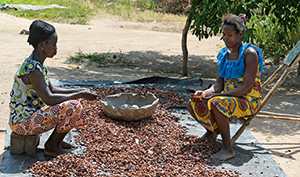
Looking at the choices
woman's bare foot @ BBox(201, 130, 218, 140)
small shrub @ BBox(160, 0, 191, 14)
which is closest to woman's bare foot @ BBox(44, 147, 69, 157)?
woman's bare foot @ BBox(201, 130, 218, 140)

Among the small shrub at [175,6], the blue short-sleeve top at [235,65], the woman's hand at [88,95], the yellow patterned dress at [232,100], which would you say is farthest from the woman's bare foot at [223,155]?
the small shrub at [175,6]

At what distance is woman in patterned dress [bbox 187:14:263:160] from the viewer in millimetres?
3027

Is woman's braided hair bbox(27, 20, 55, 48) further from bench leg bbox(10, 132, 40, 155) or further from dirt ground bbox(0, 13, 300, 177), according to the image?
dirt ground bbox(0, 13, 300, 177)

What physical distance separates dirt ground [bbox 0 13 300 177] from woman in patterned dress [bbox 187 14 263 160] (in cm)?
74

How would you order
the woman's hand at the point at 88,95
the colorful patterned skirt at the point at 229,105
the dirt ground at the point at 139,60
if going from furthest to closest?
the dirt ground at the point at 139,60
the colorful patterned skirt at the point at 229,105
the woman's hand at the point at 88,95

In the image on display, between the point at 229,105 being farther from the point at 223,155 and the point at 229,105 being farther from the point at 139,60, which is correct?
the point at 139,60

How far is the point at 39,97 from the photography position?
9.48ft

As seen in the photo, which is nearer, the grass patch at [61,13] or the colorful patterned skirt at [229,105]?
the colorful patterned skirt at [229,105]

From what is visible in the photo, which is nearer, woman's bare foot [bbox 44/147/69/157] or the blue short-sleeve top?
woman's bare foot [bbox 44/147/69/157]

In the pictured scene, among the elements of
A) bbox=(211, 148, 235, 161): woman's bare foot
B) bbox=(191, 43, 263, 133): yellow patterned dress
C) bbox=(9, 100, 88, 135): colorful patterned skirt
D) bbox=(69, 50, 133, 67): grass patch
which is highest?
bbox=(191, 43, 263, 133): yellow patterned dress

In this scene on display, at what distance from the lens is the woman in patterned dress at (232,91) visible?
3.03m

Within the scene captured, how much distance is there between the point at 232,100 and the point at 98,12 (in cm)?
1353

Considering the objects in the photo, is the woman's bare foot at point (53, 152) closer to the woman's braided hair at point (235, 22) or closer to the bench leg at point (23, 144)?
the bench leg at point (23, 144)

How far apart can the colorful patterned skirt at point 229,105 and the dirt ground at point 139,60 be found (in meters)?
0.72
